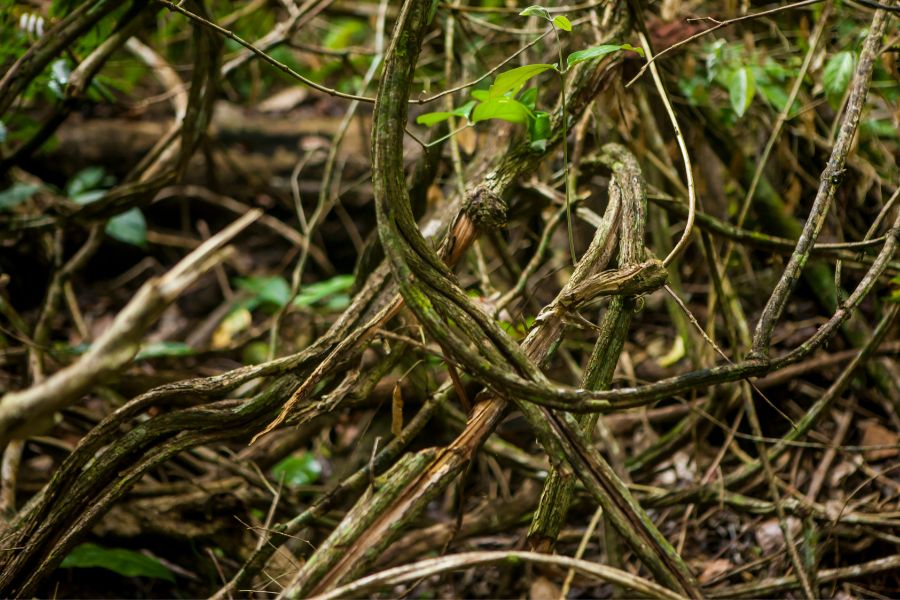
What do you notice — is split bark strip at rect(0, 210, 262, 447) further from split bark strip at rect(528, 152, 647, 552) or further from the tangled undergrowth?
split bark strip at rect(528, 152, 647, 552)

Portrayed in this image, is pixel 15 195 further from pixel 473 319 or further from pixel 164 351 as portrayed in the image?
pixel 473 319

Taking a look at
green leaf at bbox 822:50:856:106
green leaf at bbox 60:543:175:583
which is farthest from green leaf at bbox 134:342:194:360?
green leaf at bbox 822:50:856:106

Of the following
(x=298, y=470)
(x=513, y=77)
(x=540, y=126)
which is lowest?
(x=298, y=470)

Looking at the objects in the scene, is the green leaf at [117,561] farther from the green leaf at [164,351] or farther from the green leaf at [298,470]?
the green leaf at [164,351]

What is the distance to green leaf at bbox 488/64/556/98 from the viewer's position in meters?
1.09

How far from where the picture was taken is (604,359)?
3.65ft

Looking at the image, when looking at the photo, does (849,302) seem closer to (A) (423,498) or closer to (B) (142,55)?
(A) (423,498)

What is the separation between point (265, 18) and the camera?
287cm

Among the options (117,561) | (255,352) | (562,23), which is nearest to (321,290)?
(255,352)

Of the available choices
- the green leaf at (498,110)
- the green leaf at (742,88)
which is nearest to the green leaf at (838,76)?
the green leaf at (742,88)

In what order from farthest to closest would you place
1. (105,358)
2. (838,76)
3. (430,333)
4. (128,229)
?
1. (128,229)
2. (838,76)
3. (430,333)
4. (105,358)

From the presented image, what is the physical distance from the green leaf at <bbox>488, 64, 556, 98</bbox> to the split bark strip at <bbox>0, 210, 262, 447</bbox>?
0.56m

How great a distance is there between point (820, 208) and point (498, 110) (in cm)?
54

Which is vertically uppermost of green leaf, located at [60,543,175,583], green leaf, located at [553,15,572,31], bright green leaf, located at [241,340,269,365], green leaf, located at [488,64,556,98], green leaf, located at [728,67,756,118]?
green leaf, located at [553,15,572,31]
